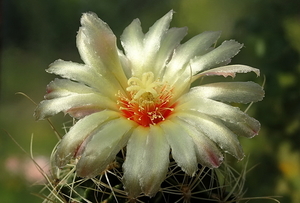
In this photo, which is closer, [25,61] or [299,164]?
[299,164]

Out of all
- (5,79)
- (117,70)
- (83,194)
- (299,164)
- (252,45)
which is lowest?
(299,164)

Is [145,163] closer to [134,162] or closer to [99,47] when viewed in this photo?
[134,162]

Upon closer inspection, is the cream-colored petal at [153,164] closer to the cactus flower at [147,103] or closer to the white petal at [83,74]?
the cactus flower at [147,103]

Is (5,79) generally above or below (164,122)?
below

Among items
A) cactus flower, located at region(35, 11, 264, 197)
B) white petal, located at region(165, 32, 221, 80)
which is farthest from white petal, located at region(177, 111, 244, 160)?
white petal, located at region(165, 32, 221, 80)

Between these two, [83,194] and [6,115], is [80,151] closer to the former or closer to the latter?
[83,194]

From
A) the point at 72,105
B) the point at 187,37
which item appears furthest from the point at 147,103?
the point at 187,37

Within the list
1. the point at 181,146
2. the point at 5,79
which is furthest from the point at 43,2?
the point at 181,146
